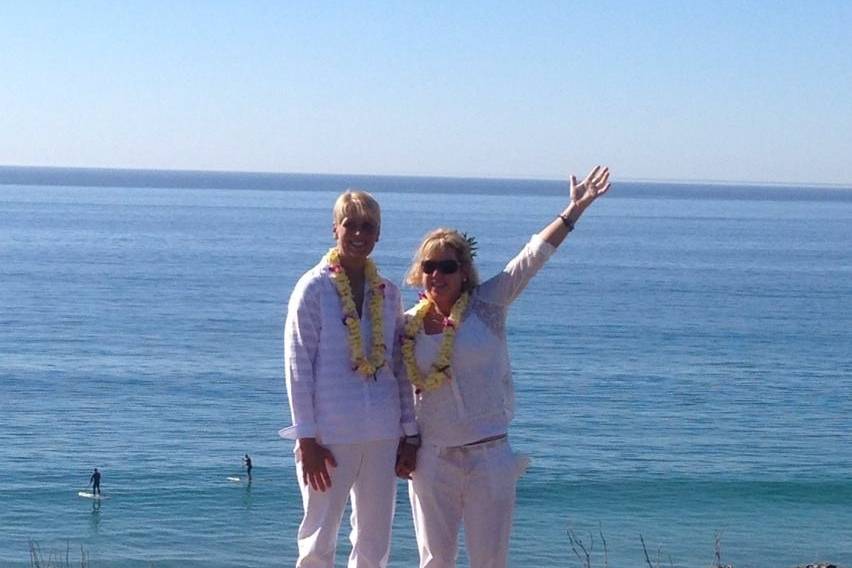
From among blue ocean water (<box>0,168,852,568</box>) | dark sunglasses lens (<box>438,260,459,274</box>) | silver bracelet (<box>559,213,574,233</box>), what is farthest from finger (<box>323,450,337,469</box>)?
blue ocean water (<box>0,168,852,568</box>)

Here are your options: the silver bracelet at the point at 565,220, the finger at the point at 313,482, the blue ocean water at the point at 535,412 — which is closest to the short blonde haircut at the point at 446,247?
the silver bracelet at the point at 565,220

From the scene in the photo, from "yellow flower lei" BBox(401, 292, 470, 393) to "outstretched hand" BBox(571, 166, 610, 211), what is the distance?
748 mm

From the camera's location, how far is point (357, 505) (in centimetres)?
619

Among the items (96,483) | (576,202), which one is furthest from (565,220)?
(96,483)

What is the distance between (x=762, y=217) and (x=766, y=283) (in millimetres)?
109066

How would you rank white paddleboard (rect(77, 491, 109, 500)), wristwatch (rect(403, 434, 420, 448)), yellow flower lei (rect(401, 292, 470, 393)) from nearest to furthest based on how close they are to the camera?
1. yellow flower lei (rect(401, 292, 470, 393))
2. wristwatch (rect(403, 434, 420, 448))
3. white paddleboard (rect(77, 491, 109, 500))

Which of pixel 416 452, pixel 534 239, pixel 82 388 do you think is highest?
pixel 534 239

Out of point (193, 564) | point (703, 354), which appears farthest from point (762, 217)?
point (193, 564)

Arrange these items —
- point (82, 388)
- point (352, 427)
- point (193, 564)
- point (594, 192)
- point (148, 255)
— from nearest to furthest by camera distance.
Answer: point (352, 427) < point (594, 192) < point (193, 564) < point (82, 388) < point (148, 255)

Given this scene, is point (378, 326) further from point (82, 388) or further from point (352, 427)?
point (82, 388)

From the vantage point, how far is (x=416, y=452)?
20.4 feet

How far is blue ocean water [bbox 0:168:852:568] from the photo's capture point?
25.1m

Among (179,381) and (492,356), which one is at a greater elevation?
(492,356)

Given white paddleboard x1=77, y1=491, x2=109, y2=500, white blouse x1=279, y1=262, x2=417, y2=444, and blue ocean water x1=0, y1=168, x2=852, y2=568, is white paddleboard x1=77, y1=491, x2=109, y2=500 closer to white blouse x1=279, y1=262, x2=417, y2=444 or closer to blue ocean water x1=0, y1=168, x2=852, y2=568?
blue ocean water x1=0, y1=168, x2=852, y2=568
